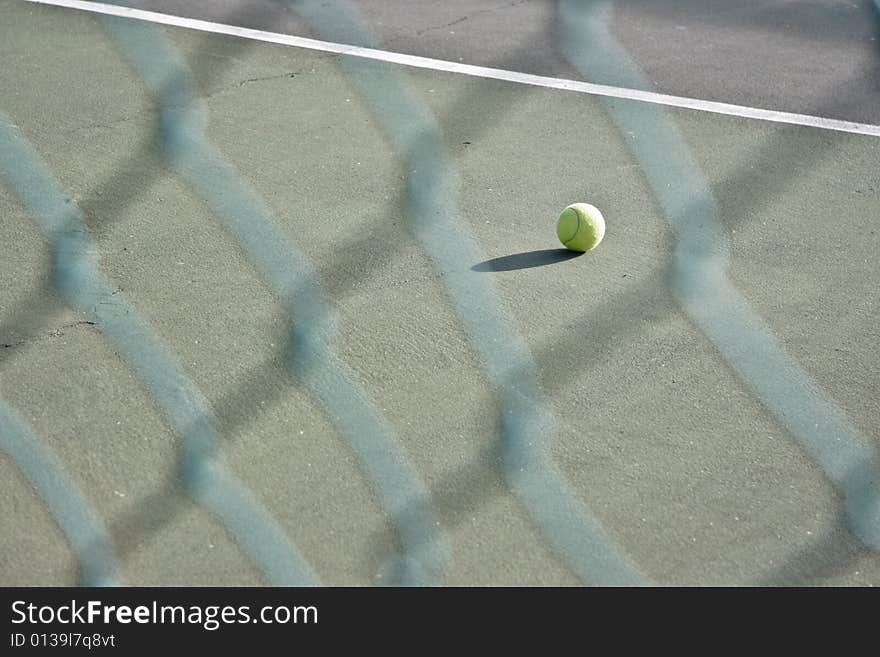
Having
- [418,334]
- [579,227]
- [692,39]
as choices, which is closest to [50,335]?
[418,334]

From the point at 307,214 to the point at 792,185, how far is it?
6.86 ft

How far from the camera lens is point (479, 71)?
6711 millimetres

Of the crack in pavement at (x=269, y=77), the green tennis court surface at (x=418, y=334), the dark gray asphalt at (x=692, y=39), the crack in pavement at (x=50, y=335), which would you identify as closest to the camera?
the green tennis court surface at (x=418, y=334)

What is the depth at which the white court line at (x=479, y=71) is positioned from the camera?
6246 mm

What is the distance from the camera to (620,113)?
6266 mm

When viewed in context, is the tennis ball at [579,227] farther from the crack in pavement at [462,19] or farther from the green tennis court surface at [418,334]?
the crack in pavement at [462,19]

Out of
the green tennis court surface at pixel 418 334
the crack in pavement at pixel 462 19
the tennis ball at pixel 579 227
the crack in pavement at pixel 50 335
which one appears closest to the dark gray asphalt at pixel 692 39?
the crack in pavement at pixel 462 19

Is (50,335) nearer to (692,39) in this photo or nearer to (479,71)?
(479,71)

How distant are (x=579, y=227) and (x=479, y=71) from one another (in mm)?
2009

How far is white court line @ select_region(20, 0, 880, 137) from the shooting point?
6.25m

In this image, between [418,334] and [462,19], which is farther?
[462,19]

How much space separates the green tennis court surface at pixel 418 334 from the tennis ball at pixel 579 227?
7 centimetres
